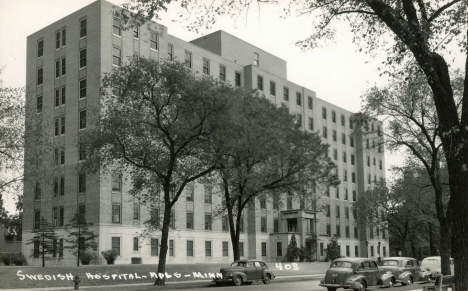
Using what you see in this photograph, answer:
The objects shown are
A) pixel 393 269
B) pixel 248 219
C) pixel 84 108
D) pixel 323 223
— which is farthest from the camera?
pixel 323 223

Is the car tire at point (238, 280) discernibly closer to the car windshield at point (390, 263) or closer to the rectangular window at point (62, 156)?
the car windshield at point (390, 263)

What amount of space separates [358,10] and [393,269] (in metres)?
19.2

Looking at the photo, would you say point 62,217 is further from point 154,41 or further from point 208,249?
point 154,41

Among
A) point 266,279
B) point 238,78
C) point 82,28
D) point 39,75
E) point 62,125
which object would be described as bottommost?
point 266,279

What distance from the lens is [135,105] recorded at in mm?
30828

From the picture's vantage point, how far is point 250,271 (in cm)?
3212

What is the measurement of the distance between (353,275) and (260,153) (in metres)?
12.2

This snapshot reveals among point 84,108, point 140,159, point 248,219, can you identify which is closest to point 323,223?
point 248,219

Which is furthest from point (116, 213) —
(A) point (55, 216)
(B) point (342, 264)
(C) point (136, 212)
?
(B) point (342, 264)

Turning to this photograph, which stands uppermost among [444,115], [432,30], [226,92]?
[226,92]

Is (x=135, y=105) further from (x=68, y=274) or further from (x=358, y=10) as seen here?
(x=358, y=10)

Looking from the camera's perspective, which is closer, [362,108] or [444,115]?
[444,115]

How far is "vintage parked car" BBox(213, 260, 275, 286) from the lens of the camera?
31016 millimetres

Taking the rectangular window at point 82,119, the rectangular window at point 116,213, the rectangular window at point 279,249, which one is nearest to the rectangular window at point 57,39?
the rectangular window at point 82,119
